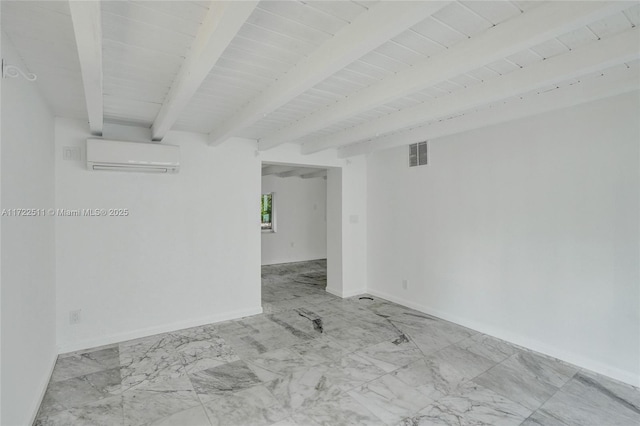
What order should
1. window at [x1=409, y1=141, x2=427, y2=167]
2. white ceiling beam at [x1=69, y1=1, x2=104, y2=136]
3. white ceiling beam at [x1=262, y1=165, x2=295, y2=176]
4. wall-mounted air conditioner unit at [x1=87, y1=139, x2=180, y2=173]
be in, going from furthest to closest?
white ceiling beam at [x1=262, y1=165, x2=295, y2=176] → window at [x1=409, y1=141, x2=427, y2=167] → wall-mounted air conditioner unit at [x1=87, y1=139, x2=180, y2=173] → white ceiling beam at [x1=69, y1=1, x2=104, y2=136]

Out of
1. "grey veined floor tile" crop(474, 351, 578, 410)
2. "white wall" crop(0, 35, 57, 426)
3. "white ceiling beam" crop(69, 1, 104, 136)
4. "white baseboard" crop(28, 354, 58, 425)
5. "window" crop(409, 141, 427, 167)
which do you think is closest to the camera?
"white ceiling beam" crop(69, 1, 104, 136)

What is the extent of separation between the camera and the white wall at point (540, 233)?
2.63m

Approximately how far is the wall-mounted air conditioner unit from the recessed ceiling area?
0.66 feet

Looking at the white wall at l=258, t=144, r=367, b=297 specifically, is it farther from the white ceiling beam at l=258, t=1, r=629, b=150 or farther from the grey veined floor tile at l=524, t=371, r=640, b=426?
the grey veined floor tile at l=524, t=371, r=640, b=426

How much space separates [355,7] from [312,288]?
4.80m

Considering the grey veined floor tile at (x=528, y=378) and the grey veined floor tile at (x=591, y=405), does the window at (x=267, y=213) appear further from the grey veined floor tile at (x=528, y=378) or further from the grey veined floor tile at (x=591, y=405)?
the grey veined floor tile at (x=591, y=405)

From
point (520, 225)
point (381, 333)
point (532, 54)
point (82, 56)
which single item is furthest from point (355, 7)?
point (381, 333)

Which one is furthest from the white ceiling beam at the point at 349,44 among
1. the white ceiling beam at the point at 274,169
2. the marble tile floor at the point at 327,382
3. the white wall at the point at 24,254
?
the white ceiling beam at the point at 274,169

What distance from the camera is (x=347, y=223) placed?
5.08 m

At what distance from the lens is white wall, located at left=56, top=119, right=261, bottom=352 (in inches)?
124

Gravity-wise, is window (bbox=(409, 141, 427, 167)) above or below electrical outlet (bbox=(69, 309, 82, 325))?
above


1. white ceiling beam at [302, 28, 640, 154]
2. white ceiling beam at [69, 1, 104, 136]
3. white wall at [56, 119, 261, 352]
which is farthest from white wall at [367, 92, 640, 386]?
white ceiling beam at [69, 1, 104, 136]

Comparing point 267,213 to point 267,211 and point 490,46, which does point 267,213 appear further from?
point 490,46

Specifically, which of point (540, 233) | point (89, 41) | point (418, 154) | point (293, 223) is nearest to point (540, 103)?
point (540, 233)
